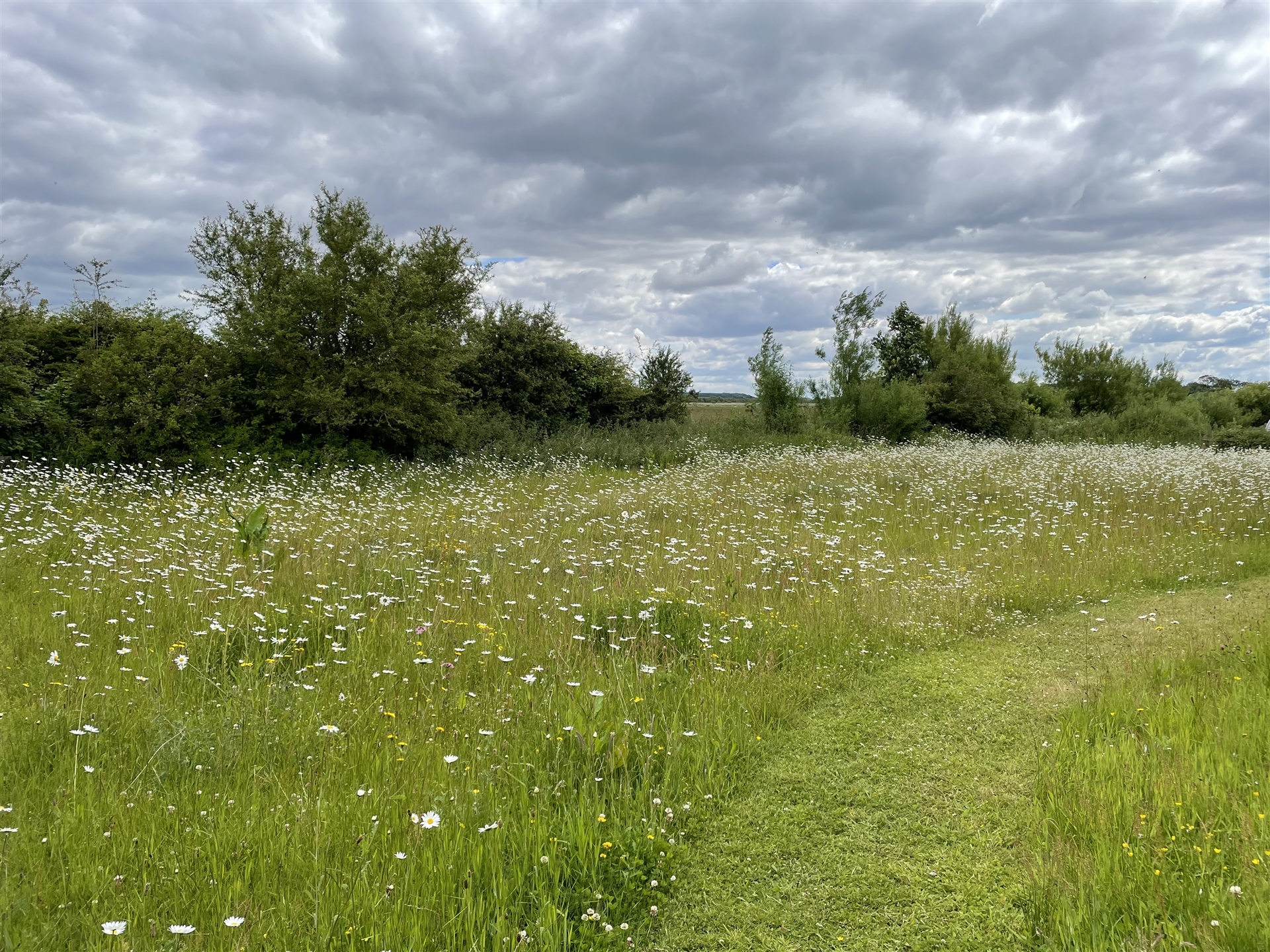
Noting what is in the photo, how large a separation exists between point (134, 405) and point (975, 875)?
15923 millimetres

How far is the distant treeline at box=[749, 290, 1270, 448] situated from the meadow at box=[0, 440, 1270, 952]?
1843cm

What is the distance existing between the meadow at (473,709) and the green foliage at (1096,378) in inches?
1446

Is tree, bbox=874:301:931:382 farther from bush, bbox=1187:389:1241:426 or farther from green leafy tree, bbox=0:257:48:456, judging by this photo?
green leafy tree, bbox=0:257:48:456

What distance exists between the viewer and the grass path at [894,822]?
9.82 feet

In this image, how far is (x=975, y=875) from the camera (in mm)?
3240

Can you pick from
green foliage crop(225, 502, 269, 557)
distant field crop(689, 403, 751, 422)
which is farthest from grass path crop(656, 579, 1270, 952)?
distant field crop(689, 403, 751, 422)

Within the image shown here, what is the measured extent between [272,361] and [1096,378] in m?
44.3

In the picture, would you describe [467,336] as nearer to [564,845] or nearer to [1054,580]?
[1054,580]

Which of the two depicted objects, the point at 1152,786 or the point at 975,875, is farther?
the point at 1152,786

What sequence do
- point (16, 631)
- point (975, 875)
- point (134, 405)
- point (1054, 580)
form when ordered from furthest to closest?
1. point (134, 405)
2. point (1054, 580)
3. point (16, 631)
4. point (975, 875)

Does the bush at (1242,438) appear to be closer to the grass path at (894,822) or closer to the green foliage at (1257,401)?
the green foliage at (1257,401)

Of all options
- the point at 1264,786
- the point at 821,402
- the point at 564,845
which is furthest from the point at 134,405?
the point at 821,402

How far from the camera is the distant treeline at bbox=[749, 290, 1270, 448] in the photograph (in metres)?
28.8

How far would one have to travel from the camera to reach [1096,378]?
4209cm
